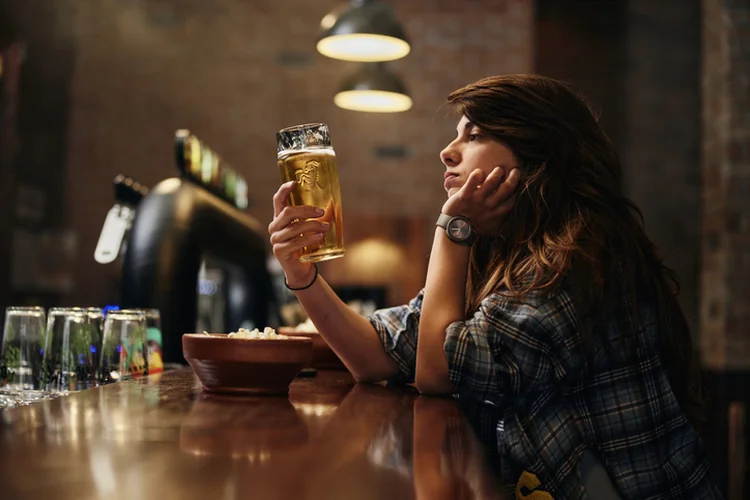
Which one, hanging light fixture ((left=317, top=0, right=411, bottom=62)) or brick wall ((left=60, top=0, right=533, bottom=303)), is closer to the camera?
hanging light fixture ((left=317, top=0, right=411, bottom=62))

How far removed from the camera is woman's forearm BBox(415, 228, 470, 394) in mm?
1357

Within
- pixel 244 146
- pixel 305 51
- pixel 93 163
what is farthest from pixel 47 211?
pixel 305 51

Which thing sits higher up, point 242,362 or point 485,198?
point 485,198

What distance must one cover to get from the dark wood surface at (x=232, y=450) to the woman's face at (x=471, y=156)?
0.50 m

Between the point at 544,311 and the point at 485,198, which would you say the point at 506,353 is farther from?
the point at 485,198

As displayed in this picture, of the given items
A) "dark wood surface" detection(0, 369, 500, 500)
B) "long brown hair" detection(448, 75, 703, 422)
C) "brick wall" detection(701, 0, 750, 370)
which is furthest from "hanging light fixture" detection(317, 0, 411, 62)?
"dark wood surface" detection(0, 369, 500, 500)

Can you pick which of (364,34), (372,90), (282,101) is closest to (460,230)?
(364,34)

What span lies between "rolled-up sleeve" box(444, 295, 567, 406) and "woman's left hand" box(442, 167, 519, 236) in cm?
26

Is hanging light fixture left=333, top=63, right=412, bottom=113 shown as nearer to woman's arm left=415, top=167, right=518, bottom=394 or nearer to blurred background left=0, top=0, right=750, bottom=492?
blurred background left=0, top=0, right=750, bottom=492

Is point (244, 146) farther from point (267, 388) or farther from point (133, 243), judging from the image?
point (267, 388)

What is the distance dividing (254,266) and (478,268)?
1.82 metres

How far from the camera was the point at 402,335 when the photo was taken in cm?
160

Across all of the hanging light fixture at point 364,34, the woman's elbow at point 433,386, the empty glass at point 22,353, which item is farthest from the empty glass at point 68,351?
the hanging light fixture at point 364,34

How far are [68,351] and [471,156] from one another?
762mm
